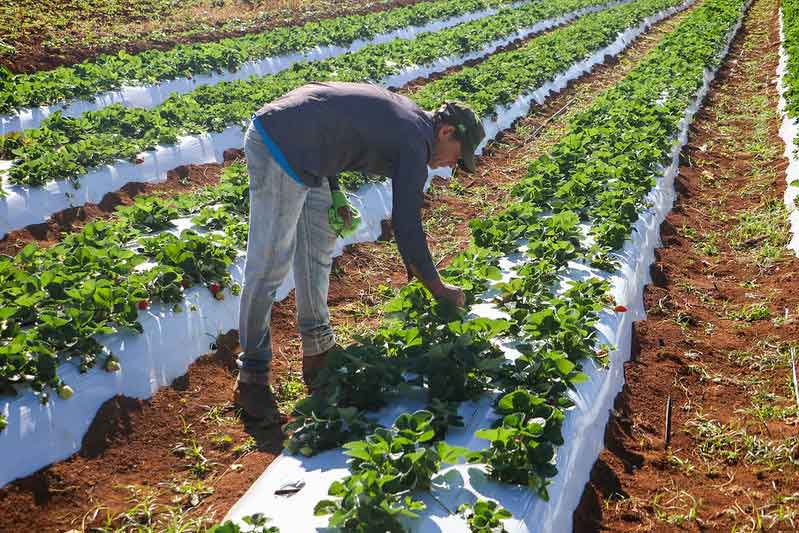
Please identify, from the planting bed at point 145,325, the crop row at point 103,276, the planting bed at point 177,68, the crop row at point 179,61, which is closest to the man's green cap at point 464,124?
the crop row at point 103,276

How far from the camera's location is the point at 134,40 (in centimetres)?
1434

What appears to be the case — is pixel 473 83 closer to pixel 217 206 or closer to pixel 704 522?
pixel 217 206

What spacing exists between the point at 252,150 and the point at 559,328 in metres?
1.94

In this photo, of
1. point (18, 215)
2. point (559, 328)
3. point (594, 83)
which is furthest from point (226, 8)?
point (559, 328)

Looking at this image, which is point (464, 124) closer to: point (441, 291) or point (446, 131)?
point (446, 131)

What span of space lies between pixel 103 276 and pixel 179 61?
316 inches

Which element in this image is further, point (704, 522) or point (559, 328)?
point (559, 328)

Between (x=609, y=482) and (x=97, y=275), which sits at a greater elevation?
(x=97, y=275)

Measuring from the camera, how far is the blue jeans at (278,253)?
12.0 ft

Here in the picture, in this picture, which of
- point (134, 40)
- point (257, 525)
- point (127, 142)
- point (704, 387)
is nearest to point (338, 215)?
point (257, 525)

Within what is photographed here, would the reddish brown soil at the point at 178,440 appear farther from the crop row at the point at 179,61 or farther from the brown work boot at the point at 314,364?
the crop row at the point at 179,61

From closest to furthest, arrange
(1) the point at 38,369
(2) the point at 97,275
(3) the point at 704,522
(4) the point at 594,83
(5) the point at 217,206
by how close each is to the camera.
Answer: (3) the point at 704,522 → (1) the point at 38,369 → (2) the point at 97,275 → (5) the point at 217,206 → (4) the point at 594,83

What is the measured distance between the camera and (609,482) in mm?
3619

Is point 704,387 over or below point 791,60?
below
